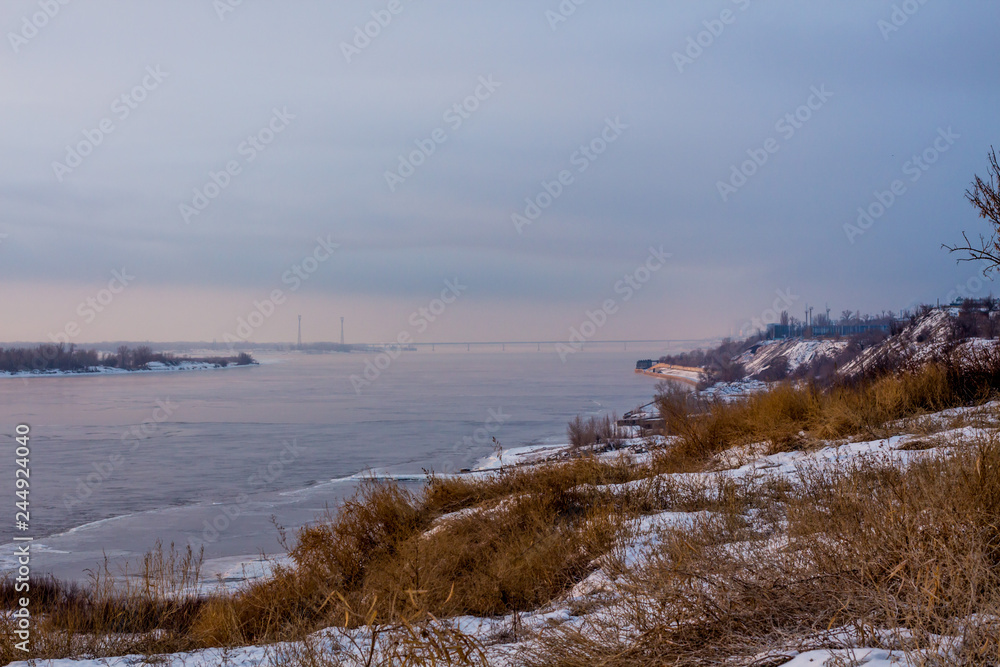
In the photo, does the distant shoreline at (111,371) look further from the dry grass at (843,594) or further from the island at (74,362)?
the dry grass at (843,594)

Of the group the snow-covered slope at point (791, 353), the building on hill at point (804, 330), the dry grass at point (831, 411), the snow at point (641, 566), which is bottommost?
the snow at point (641, 566)

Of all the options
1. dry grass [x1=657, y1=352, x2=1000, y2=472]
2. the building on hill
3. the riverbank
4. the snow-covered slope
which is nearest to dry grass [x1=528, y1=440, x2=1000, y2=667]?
the riverbank

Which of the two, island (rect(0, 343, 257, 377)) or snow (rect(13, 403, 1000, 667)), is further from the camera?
island (rect(0, 343, 257, 377))

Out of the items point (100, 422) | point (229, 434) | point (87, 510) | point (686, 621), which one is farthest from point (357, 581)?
point (100, 422)

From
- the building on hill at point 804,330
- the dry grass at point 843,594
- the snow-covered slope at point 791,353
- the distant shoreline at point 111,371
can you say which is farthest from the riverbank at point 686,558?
the distant shoreline at point 111,371

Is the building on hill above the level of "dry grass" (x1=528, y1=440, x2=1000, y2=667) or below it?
above

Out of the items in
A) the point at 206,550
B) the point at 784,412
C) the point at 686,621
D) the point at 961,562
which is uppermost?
the point at 784,412

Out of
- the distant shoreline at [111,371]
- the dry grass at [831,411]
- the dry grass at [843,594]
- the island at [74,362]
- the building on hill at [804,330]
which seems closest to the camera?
the dry grass at [843,594]

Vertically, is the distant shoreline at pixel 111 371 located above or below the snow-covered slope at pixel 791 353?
above

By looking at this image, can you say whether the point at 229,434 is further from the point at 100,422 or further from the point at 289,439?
the point at 100,422

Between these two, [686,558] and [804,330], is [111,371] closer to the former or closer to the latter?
[804,330]

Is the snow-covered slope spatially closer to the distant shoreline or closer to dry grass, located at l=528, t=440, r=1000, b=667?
dry grass, located at l=528, t=440, r=1000, b=667

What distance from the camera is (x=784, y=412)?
449 inches

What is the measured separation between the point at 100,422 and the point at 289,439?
545 inches
